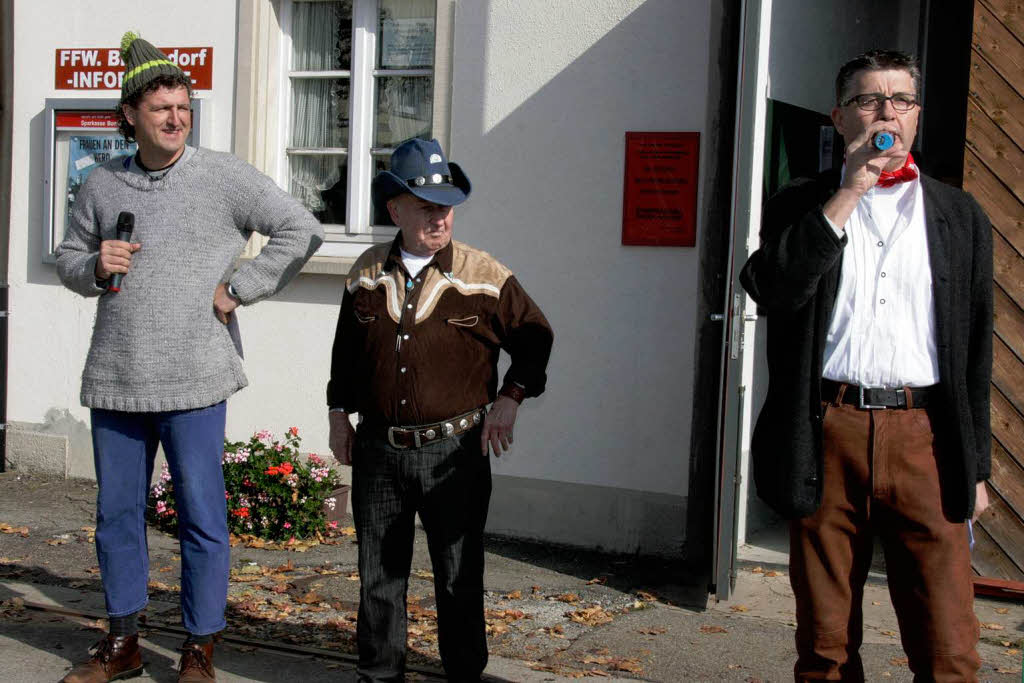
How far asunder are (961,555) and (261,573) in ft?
12.9

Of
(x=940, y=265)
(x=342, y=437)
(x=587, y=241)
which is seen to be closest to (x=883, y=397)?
(x=940, y=265)

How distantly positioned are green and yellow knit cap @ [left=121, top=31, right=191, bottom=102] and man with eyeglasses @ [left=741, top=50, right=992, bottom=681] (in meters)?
2.24

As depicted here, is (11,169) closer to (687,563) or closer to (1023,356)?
(687,563)

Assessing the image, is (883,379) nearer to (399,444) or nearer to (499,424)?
(499,424)

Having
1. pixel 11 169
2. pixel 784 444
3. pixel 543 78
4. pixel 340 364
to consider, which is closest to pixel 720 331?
pixel 543 78

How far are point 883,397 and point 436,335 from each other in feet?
4.67

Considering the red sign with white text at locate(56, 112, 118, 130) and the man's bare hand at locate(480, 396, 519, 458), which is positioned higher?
the red sign with white text at locate(56, 112, 118, 130)

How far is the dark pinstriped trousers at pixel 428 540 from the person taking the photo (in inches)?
153

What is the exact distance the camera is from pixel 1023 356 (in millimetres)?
5699

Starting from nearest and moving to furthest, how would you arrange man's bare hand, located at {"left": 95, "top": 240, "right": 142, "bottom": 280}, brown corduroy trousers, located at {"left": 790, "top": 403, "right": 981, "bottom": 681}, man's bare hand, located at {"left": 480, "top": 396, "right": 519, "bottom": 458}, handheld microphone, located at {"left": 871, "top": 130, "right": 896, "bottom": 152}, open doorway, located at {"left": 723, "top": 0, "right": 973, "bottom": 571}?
handheld microphone, located at {"left": 871, "top": 130, "right": 896, "bottom": 152}, brown corduroy trousers, located at {"left": 790, "top": 403, "right": 981, "bottom": 681}, man's bare hand, located at {"left": 480, "top": 396, "right": 519, "bottom": 458}, man's bare hand, located at {"left": 95, "top": 240, "right": 142, "bottom": 280}, open doorway, located at {"left": 723, "top": 0, "right": 973, "bottom": 571}

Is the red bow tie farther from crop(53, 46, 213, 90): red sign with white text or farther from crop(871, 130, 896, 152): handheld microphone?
crop(53, 46, 213, 90): red sign with white text

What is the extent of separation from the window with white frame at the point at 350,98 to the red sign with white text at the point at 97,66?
0.57 meters

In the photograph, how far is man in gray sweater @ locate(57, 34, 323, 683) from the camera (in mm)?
4172

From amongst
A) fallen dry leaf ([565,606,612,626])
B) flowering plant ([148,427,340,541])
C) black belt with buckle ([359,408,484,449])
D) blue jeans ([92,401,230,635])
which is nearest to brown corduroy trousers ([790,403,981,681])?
black belt with buckle ([359,408,484,449])
